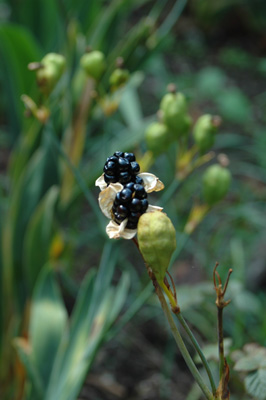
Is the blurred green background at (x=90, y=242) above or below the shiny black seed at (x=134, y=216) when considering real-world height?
above

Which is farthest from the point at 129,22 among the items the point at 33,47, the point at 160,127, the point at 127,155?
the point at 127,155

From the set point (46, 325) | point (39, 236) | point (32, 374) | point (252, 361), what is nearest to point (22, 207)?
point (39, 236)

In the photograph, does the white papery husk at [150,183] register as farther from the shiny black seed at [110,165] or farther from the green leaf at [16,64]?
the green leaf at [16,64]

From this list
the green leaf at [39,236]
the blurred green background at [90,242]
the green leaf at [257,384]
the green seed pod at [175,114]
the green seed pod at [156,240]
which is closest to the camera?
the green seed pod at [156,240]

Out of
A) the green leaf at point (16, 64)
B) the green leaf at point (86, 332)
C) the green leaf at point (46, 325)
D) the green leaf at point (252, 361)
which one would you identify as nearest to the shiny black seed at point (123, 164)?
the green leaf at point (252, 361)

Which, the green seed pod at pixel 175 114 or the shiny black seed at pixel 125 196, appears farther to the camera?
the green seed pod at pixel 175 114

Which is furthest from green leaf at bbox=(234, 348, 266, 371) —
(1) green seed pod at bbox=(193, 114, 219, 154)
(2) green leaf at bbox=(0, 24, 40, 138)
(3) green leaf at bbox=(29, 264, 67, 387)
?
(2) green leaf at bbox=(0, 24, 40, 138)
